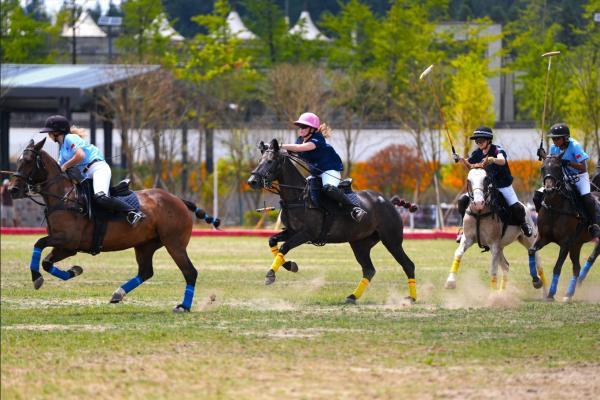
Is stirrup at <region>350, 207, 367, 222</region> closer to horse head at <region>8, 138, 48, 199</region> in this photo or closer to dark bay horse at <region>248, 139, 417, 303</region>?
dark bay horse at <region>248, 139, 417, 303</region>

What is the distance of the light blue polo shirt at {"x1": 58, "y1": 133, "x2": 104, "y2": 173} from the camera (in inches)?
647

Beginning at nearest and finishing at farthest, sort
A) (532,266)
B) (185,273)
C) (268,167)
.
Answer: (185,273) → (268,167) → (532,266)

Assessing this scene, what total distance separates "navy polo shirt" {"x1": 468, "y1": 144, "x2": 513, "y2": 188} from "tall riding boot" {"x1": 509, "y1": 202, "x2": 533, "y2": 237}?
1.24 feet

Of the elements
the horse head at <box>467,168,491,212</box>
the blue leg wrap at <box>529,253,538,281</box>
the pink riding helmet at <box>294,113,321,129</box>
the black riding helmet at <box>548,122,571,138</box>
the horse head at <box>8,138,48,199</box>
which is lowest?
the blue leg wrap at <box>529,253,538,281</box>

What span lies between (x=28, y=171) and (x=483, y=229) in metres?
7.37

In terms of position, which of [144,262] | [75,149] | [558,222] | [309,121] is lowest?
[144,262]

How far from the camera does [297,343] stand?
515 inches

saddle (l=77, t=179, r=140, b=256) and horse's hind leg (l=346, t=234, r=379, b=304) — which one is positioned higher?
saddle (l=77, t=179, r=140, b=256)

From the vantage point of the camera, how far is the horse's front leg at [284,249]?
1697 cm

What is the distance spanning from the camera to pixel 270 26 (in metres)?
74.5

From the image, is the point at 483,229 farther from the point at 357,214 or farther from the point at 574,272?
the point at 357,214

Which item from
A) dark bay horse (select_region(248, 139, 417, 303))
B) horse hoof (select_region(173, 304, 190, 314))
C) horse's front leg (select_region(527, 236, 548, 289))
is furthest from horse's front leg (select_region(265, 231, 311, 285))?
horse's front leg (select_region(527, 236, 548, 289))

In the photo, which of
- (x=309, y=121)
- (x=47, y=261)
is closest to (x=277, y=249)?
(x=309, y=121)

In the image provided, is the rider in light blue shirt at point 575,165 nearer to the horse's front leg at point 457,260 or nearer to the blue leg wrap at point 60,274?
the horse's front leg at point 457,260
